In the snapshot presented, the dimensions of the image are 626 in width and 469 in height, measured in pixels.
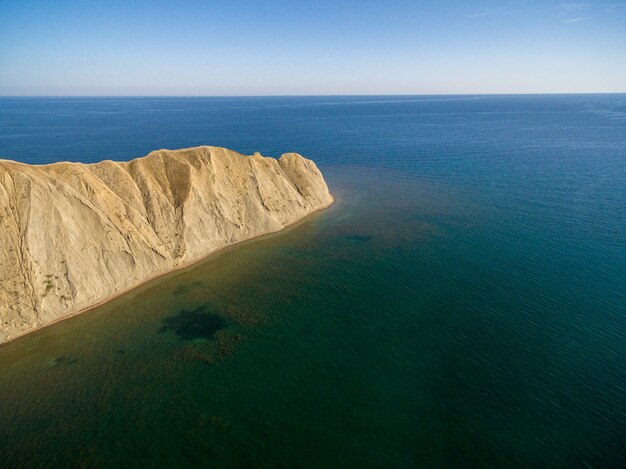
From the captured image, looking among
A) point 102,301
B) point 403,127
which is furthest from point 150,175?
point 403,127

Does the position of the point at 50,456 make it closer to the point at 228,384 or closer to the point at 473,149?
the point at 228,384

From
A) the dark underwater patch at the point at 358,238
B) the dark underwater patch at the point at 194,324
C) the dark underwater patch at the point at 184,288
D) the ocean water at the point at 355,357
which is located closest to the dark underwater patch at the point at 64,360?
the ocean water at the point at 355,357

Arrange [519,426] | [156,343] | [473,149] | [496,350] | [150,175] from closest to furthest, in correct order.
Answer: [519,426] < [496,350] < [156,343] < [150,175] < [473,149]

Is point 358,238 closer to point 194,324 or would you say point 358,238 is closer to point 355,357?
point 355,357

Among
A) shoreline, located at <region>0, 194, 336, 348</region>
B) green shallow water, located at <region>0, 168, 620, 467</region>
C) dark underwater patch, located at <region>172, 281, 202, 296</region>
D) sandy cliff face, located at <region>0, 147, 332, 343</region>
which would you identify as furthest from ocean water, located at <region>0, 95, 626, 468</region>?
sandy cliff face, located at <region>0, 147, 332, 343</region>

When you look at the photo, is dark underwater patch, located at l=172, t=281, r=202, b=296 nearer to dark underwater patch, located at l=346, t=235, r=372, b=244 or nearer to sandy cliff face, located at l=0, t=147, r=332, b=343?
sandy cliff face, located at l=0, t=147, r=332, b=343

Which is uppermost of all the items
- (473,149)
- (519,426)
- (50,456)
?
(473,149)

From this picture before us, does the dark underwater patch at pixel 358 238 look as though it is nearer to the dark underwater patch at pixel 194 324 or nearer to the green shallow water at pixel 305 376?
the green shallow water at pixel 305 376
